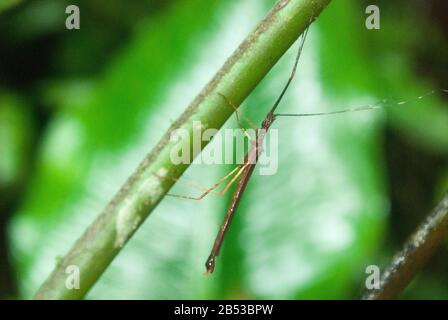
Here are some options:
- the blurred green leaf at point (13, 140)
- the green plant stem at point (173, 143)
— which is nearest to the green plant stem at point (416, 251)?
the green plant stem at point (173, 143)

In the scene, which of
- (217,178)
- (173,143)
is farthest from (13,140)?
(173,143)

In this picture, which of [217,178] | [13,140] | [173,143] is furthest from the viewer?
[13,140]

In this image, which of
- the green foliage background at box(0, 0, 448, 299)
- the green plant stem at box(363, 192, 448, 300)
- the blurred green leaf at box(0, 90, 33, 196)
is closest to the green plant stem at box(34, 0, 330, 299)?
the green plant stem at box(363, 192, 448, 300)

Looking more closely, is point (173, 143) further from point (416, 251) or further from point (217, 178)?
point (217, 178)

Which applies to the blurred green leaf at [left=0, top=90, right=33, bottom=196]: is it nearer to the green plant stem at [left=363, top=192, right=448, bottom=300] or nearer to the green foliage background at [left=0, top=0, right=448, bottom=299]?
the green foliage background at [left=0, top=0, right=448, bottom=299]

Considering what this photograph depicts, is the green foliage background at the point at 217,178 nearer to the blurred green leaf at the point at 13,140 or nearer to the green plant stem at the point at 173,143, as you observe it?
the blurred green leaf at the point at 13,140
